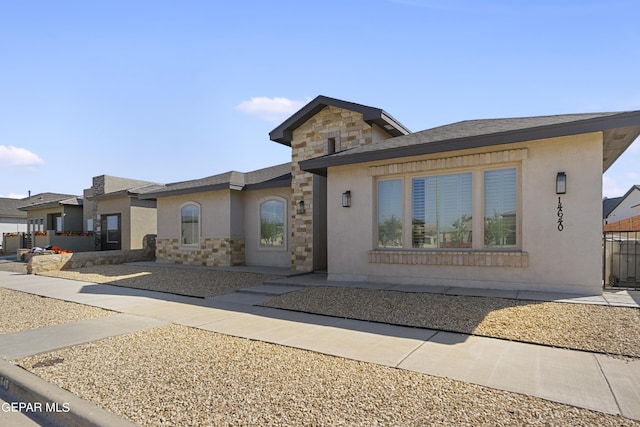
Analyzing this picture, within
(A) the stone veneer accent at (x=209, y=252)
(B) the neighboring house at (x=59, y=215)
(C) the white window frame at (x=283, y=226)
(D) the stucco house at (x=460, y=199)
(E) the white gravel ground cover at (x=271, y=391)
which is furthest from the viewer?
(B) the neighboring house at (x=59, y=215)

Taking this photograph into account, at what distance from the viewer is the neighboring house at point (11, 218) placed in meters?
34.3

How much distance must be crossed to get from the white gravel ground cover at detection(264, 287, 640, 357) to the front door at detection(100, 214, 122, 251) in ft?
55.9

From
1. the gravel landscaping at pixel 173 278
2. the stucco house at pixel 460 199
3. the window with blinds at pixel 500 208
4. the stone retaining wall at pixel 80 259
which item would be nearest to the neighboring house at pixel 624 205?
the stucco house at pixel 460 199

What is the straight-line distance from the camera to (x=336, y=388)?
11.9ft

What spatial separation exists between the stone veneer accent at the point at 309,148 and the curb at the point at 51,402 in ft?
28.2

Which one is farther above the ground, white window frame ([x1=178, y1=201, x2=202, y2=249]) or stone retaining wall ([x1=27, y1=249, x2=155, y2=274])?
white window frame ([x1=178, y1=201, x2=202, y2=249])

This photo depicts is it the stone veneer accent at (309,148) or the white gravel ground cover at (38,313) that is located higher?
the stone veneer accent at (309,148)

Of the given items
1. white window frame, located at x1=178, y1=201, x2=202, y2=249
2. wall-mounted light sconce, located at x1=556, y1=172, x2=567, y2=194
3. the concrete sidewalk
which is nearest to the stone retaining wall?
white window frame, located at x1=178, y1=201, x2=202, y2=249

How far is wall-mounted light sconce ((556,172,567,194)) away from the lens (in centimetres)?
708

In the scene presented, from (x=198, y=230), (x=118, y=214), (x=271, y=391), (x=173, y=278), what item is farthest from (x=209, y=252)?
(x=271, y=391)

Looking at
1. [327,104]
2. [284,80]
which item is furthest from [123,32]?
[327,104]

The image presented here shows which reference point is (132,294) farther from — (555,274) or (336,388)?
(555,274)

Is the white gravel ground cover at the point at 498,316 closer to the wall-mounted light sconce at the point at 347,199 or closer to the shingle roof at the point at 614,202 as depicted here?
the wall-mounted light sconce at the point at 347,199

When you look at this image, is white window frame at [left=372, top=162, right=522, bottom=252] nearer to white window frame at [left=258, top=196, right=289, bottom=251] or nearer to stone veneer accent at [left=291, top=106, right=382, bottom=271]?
stone veneer accent at [left=291, top=106, right=382, bottom=271]
